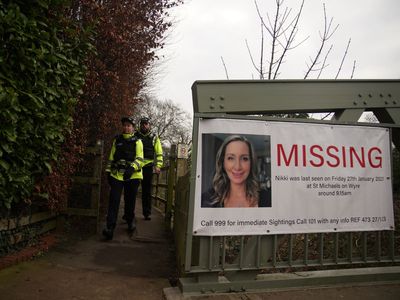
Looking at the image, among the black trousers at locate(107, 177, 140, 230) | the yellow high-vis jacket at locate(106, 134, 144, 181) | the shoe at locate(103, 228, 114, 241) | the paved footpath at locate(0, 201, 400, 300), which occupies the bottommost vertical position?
the paved footpath at locate(0, 201, 400, 300)

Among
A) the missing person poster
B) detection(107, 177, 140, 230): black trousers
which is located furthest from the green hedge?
the missing person poster

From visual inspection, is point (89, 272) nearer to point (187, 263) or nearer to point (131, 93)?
point (187, 263)

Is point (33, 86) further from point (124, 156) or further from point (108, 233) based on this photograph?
point (108, 233)

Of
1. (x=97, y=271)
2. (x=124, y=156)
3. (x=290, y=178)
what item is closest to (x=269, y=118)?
(x=290, y=178)

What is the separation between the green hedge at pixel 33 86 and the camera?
3154 millimetres

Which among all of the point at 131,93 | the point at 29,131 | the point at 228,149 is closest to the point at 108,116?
the point at 131,93

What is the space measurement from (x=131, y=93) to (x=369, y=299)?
5177 mm

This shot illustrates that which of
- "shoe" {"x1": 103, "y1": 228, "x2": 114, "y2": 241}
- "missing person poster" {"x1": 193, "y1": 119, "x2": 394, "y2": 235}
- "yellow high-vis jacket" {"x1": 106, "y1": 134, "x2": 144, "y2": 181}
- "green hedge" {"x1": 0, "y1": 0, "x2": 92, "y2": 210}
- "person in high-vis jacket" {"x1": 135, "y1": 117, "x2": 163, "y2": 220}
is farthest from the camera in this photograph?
"person in high-vis jacket" {"x1": 135, "y1": 117, "x2": 163, "y2": 220}

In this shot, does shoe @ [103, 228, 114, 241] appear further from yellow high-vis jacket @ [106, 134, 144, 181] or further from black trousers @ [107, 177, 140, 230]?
yellow high-vis jacket @ [106, 134, 144, 181]

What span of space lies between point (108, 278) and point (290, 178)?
88.4 inches

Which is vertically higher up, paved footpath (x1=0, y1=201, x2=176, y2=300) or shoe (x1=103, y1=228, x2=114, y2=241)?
shoe (x1=103, y1=228, x2=114, y2=241)

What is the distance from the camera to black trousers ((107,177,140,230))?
17.7 feet

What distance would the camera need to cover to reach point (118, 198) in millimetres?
5496

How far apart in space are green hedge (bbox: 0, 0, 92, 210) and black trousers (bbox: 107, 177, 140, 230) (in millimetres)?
1356
